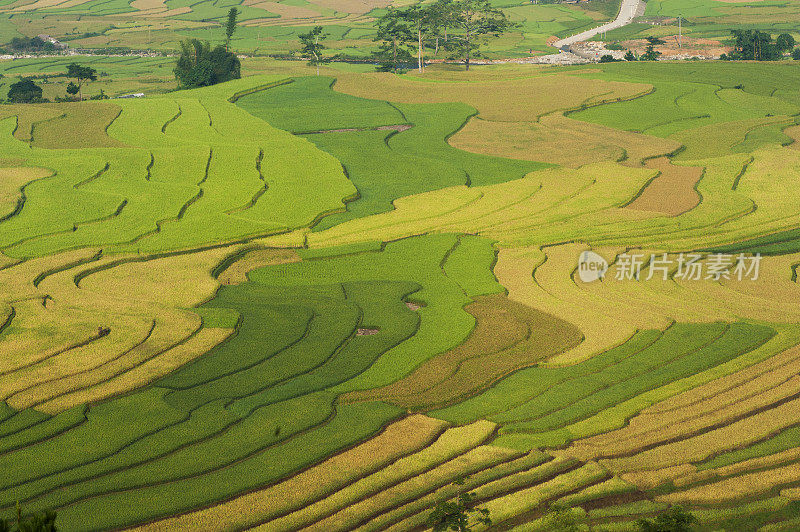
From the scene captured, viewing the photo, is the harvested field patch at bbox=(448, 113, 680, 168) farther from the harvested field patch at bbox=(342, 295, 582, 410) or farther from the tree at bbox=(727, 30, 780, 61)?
the tree at bbox=(727, 30, 780, 61)

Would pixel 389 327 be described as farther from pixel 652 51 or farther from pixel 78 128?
pixel 652 51

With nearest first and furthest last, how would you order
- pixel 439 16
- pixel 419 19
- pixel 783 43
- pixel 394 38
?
1. pixel 419 19
2. pixel 783 43
3. pixel 394 38
4. pixel 439 16

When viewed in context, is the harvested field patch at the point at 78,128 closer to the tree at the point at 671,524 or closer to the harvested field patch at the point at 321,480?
the harvested field patch at the point at 321,480

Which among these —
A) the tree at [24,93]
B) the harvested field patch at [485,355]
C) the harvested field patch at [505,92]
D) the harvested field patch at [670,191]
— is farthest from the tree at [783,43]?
the harvested field patch at [485,355]

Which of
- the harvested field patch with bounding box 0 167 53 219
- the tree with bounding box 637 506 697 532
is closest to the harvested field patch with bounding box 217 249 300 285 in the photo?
the harvested field patch with bounding box 0 167 53 219

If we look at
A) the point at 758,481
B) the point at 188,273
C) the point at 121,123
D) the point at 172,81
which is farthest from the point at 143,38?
the point at 758,481

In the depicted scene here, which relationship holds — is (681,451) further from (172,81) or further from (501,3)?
(501,3)

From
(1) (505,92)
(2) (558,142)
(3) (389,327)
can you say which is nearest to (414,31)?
(1) (505,92)
